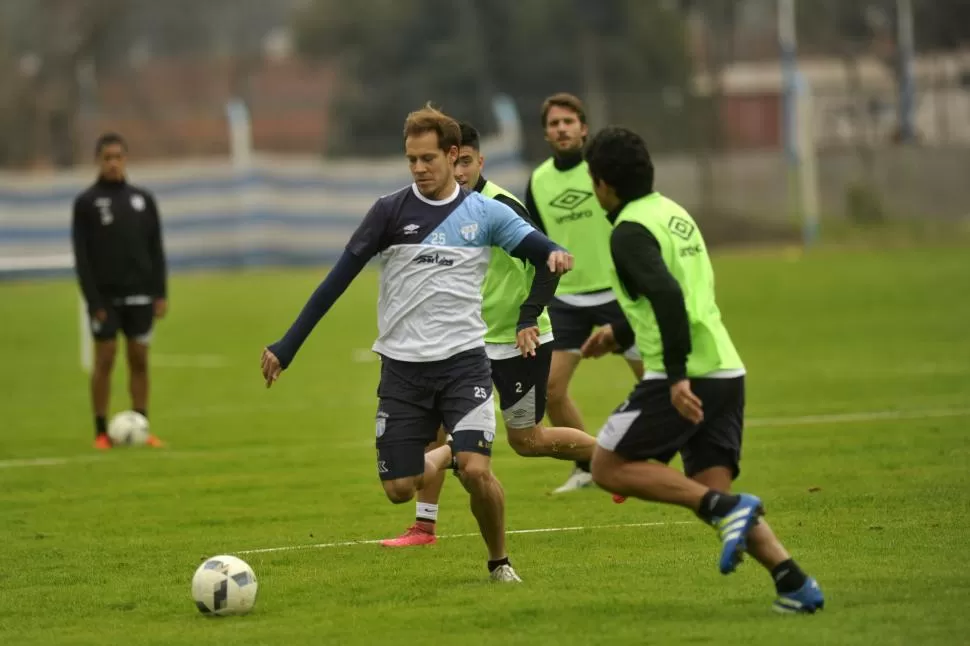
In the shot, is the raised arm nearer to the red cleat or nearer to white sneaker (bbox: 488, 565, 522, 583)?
white sneaker (bbox: 488, 565, 522, 583)

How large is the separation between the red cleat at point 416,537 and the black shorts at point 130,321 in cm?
584

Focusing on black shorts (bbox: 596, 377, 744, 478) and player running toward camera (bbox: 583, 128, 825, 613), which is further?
black shorts (bbox: 596, 377, 744, 478)

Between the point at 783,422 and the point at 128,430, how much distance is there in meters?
5.69

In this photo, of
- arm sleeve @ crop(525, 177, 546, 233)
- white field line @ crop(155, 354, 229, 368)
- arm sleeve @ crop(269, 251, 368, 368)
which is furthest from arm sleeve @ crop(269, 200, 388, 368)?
white field line @ crop(155, 354, 229, 368)

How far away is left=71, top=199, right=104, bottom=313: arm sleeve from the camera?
14.3 meters

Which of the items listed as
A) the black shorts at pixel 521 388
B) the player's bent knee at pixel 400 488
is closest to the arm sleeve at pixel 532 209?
the black shorts at pixel 521 388

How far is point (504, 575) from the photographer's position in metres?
8.00

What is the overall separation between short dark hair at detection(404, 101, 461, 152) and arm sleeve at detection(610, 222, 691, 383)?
135 cm

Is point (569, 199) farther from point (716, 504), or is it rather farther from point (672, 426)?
point (716, 504)

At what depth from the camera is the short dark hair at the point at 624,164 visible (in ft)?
23.4

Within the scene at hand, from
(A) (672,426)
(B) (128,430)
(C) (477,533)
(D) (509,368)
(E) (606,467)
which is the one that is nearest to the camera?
(A) (672,426)

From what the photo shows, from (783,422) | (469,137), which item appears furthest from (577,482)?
(783,422)

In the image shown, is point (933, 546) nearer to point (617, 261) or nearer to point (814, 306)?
point (617, 261)

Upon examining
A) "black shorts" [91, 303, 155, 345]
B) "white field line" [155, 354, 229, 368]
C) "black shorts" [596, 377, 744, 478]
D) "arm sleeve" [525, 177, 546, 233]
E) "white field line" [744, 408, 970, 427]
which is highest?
"arm sleeve" [525, 177, 546, 233]
